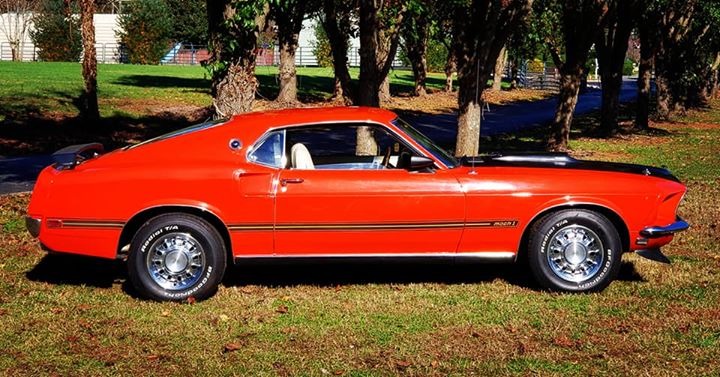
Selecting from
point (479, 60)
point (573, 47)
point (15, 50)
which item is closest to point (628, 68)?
point (15, 50)

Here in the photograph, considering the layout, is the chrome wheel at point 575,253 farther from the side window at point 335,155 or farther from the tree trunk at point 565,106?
the tree trunk at point 565,106

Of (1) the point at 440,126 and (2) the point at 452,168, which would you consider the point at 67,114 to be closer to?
(1) the point at 440,126

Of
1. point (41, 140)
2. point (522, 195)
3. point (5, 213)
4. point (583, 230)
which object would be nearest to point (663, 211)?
point (583, 230)

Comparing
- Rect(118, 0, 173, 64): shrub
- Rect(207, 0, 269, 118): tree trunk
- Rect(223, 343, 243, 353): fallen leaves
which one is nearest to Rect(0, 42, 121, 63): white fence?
Rect(118, 0, 173, 64): shrub

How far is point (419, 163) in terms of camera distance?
22.8 ft

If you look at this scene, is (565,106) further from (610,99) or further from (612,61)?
(610,99)

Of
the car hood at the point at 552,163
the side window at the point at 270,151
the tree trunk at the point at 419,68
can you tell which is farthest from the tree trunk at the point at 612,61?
the side window at the point at 270,151

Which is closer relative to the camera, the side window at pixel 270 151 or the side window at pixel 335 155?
the side window at pixel 270 151

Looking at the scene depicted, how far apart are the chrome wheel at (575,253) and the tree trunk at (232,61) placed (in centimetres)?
527

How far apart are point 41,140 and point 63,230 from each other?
540 inches

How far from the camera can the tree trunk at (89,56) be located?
1973cm

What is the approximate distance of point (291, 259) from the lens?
6965mm

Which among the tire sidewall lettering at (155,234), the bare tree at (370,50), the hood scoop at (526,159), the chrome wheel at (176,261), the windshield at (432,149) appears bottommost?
the chrome wheel at (176,261)

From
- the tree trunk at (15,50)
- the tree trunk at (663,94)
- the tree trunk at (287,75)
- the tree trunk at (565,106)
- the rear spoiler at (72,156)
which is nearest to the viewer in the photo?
the rear spoiler at (72,156)
